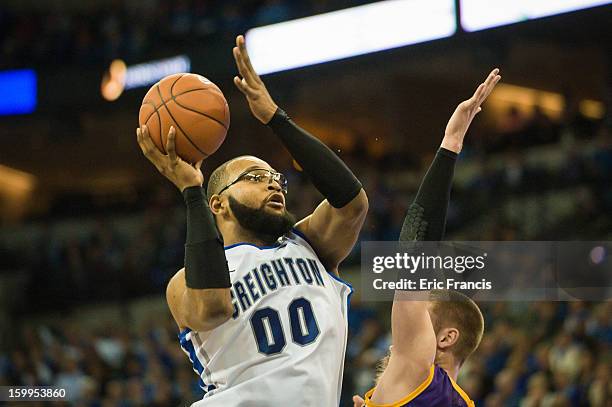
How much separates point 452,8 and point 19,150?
31.2 ft

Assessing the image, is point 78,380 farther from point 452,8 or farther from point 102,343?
point 452,8

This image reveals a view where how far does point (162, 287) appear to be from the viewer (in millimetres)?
12961

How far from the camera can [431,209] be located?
123 inches

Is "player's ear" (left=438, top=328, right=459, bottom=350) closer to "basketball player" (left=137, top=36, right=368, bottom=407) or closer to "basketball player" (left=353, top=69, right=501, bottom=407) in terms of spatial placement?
"basketball player" (left=353, top=69, right=501, bottom=407)

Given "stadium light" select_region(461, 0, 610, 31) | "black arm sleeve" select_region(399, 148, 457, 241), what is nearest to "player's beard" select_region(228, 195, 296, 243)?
"black arm sleeve" select_region(399, 148, 457, 241)

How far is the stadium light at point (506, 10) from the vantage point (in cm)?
1024

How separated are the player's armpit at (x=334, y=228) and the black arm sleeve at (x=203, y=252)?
0.64m

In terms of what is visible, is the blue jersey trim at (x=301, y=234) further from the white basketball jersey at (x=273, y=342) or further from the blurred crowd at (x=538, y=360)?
the blurred crowd at (x=538, y=360)

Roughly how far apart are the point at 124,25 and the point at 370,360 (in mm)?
8557

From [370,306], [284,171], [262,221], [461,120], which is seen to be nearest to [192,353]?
[262,221]

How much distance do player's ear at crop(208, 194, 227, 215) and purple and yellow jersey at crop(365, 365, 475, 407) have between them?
957 millimetres

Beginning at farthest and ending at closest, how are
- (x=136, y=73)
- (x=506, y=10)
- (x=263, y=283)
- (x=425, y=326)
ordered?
(x=136, y=73)
(x=506, y=10)
(x=263, y=283)
(x=425, y=326)

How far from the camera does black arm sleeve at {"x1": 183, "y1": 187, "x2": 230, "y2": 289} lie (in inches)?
122

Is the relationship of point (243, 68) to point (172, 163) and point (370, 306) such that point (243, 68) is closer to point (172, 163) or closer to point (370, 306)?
point (172, 163)
